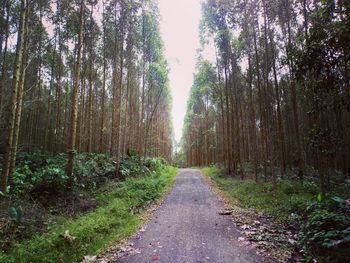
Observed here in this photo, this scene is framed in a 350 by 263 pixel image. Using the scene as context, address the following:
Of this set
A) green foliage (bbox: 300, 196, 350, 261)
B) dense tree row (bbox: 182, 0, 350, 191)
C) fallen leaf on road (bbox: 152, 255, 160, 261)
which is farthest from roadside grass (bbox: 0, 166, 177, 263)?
dense tree row (bbox: 182, 0, 350, 191)

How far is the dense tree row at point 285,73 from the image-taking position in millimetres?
6402

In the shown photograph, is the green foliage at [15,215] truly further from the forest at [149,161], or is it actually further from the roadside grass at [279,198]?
the roadside grass at [279,198]

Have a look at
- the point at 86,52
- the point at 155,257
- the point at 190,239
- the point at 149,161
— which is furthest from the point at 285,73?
the point at 155,257

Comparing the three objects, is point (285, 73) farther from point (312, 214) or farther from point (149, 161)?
point (312, 214)

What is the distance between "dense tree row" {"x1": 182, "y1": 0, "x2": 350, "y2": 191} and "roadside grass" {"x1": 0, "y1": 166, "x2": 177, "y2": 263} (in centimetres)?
643

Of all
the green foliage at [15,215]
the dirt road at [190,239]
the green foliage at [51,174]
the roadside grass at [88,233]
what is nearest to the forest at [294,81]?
the dirt road at [190,239]

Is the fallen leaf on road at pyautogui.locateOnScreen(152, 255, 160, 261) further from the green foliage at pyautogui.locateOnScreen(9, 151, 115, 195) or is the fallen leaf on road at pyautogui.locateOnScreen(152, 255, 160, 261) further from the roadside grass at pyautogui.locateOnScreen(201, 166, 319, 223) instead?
the green foliage at pyautogui.locateOnScreen(9, 151, 115, 195)

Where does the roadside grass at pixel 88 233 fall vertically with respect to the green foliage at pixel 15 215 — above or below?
below

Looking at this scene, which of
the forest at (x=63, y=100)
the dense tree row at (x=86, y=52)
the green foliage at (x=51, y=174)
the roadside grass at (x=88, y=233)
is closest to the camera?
the roadside grass at (x=88, y=233)

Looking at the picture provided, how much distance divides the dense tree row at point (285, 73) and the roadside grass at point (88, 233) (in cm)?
643

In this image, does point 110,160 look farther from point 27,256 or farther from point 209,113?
point 209,113

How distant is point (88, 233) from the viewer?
641 centimetres

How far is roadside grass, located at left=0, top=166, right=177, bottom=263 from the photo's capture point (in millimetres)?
5223

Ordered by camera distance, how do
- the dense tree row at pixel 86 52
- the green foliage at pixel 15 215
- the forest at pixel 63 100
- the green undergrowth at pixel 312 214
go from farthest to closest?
the dense tree row at pixel 86 52 → the forest at pixel 63 100 → the green foliage at pixel 15 215 → the green undergrowth at pixel 312 214
